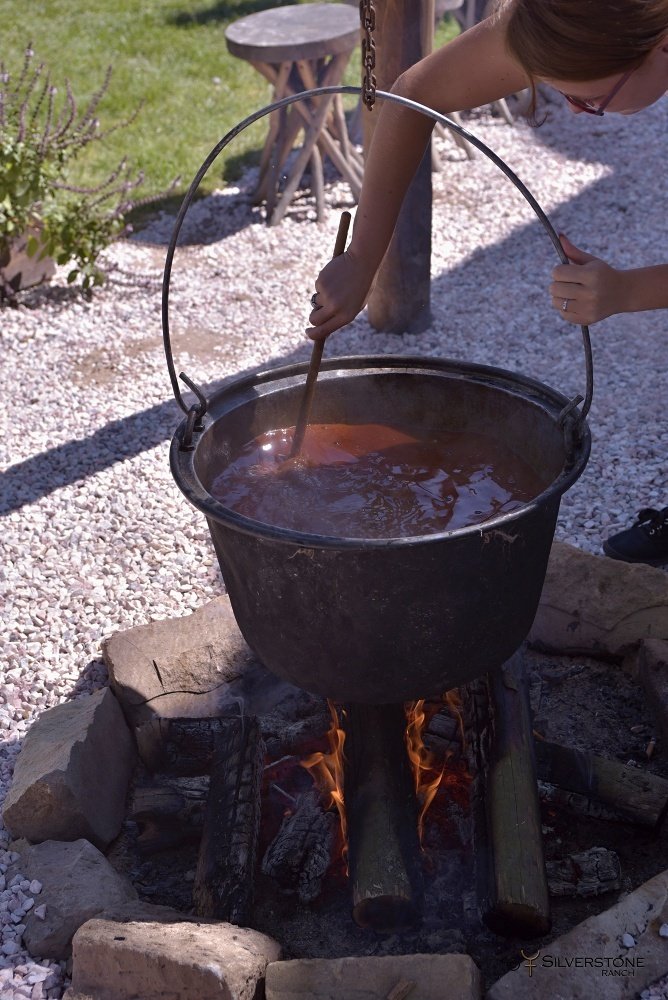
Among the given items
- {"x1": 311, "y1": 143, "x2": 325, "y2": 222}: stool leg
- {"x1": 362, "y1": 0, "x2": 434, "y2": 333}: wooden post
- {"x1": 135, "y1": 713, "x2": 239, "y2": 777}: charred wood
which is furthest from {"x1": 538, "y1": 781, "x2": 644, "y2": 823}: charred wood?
{"x1": 311, "y1": 143, "x2": 325, "y2": 222}: stool leg

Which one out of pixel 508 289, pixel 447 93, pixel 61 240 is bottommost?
pixel 508 289

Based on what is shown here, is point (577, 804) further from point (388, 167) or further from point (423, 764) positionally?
point (388, 167)

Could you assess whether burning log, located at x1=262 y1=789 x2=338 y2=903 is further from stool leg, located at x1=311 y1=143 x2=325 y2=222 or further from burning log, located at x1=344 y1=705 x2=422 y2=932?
stool leg, located at x1=311 y1=143 x2=325 y2=222

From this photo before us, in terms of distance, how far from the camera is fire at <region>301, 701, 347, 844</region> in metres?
2.41

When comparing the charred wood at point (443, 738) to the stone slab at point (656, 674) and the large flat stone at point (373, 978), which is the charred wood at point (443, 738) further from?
the large flat stone at point (373, 978)

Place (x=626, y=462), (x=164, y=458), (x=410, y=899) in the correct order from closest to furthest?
(x=410, y=899)
(x=626, y=462)
(x=164, y=458)

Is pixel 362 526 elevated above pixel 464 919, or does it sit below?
above

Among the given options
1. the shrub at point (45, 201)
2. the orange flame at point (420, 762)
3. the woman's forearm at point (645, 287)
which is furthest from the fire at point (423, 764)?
the shrub at point (45, 201)

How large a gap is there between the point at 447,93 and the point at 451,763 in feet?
5.02

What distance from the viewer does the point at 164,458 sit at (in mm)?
4105

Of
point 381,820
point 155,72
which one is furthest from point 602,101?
point 155,72

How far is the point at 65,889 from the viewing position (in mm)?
2225

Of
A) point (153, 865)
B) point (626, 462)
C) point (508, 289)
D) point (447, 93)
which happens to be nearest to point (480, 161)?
point (508, 289)

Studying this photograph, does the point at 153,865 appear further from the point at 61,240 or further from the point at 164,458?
the point at 61,240
